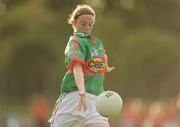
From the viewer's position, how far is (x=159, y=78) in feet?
187

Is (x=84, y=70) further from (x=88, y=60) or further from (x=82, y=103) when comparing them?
(x=82, y=103)

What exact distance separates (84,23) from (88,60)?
0.39m

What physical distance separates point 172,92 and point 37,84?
11798mm

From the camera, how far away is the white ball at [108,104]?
1133 centimetres

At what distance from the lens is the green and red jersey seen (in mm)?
11523

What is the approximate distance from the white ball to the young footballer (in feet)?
0.51

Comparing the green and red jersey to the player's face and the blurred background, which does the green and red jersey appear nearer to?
the player's face

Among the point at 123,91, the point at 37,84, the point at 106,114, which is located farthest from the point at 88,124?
the point at 37,84

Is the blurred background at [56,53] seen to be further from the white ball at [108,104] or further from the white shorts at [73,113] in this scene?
the white ball at [108,104]

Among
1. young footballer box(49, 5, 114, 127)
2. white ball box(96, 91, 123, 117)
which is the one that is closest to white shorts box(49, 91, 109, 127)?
young footballer box(49, 5, 114, 127)

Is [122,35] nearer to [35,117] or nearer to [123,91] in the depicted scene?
[123,91]

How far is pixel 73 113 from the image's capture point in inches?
459

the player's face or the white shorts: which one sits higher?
the player's face

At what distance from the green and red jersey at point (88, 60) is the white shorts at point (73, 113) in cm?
→ 10
